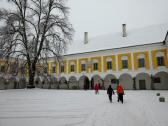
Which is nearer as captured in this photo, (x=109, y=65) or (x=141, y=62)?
(x=141, y=62)

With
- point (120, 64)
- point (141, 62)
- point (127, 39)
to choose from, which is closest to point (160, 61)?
point (141, 62)

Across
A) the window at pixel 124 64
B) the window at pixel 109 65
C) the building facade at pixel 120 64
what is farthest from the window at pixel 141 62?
the window at pixel 109 65

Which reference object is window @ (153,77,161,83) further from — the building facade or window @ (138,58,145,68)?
window @ (138,58,145,68)

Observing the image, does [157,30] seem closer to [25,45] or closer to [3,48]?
[25,45]

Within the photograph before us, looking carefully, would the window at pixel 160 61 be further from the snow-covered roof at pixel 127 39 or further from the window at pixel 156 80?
the snow-covered roof at pixel 127 39

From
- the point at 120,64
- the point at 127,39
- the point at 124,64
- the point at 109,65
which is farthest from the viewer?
the point at 127,39

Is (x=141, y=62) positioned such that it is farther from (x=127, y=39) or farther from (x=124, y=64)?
(x=127, y=39)

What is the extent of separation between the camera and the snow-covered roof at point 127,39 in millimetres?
28992

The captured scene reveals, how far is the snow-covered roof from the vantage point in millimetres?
28992

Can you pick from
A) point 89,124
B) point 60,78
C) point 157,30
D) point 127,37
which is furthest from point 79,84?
point 89,124

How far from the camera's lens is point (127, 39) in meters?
31.6

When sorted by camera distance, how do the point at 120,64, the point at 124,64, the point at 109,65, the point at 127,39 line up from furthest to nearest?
the point at 127,39 → the point at 109,65 → the point at 120,64 → the point at 124,64

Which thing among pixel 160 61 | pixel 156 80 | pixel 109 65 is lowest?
pixel 156 80

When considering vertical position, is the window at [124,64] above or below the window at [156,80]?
above
